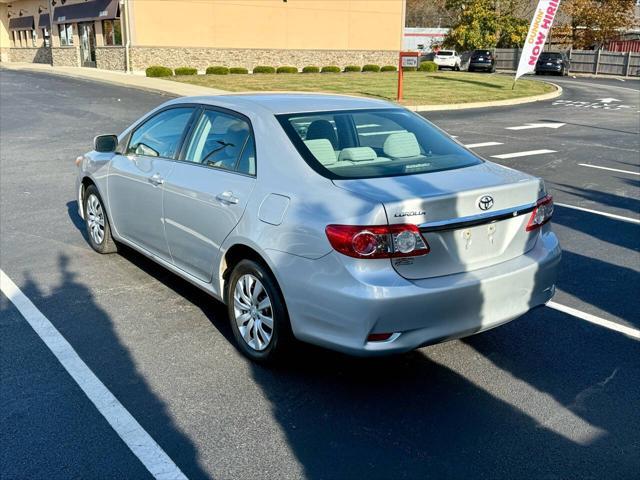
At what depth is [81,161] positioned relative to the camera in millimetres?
6766

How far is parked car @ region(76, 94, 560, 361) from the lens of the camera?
11.6 ft

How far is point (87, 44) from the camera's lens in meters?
39.9

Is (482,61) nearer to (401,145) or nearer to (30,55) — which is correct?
(30,55)

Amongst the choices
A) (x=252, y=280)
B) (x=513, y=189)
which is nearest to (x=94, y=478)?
(x=252, y=280)

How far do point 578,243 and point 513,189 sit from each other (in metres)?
3.42

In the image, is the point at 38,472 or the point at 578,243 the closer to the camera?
the point at 38,472

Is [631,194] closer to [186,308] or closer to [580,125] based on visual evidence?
[186,308]

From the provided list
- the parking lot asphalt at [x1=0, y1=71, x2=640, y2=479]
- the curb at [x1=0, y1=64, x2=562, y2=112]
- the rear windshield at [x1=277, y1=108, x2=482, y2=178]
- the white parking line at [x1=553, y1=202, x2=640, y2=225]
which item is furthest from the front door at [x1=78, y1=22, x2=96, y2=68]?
the rear windshield at [x1=277, y1=108, x2=482, y2=178]

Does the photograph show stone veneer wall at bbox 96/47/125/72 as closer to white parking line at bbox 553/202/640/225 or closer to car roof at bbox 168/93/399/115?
white parking line at bbox 553/202/640/225

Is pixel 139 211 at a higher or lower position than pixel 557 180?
higher

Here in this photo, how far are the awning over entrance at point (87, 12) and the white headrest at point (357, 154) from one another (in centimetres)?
3396

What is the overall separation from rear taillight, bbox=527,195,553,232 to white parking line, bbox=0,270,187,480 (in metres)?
2.47

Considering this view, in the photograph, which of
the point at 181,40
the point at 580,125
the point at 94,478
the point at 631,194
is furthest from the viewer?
the point at 181,40

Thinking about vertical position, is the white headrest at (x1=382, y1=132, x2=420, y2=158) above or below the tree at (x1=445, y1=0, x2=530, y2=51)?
below
